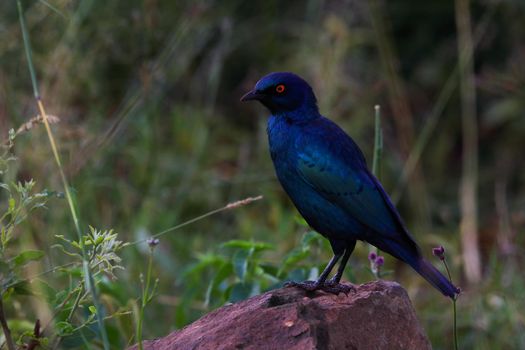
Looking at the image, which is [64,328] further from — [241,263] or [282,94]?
[282,94]

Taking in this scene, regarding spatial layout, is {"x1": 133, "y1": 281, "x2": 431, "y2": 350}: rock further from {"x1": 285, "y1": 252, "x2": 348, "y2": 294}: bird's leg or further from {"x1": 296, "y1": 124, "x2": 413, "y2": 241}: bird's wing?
{"x1": 296, "y1": 124, "x2": 413, "y2": 241}: bird's wing

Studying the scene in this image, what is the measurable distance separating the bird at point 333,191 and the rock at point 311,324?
0.29 m

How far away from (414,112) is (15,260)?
A: 571 cm

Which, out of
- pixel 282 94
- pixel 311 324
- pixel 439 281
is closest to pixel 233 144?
pixel 282 94

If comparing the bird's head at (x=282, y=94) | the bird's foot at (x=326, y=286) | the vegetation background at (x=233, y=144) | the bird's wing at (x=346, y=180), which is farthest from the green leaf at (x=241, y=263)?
the bird's head at (x=282, y=94)

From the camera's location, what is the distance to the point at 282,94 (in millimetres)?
4641

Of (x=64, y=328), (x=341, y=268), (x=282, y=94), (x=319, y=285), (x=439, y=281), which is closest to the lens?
(x=64, y=328)

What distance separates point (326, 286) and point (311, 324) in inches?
21.5

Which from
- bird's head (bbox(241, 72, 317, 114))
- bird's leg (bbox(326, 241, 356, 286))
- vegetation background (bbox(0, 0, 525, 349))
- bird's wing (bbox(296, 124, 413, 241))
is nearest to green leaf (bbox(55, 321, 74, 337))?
vegetation background (bbox(0, 0, 525, 349))

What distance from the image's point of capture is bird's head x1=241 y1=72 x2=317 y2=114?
4.62 metres

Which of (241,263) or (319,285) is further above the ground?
(241,263)

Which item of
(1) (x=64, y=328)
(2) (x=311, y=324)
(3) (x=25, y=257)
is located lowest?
(2) (x=311, y=324)

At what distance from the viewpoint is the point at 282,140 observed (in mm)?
4477

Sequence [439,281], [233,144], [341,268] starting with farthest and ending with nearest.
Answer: [233,144]
[341,268]
[439,281]
